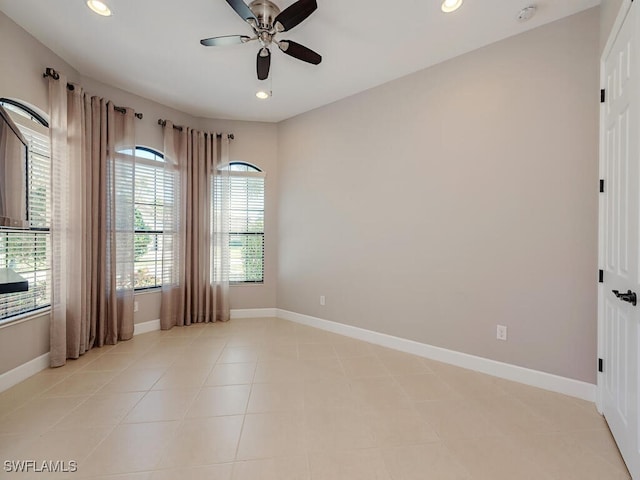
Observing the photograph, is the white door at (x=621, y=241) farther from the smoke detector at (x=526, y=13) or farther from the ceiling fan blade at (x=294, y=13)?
the ceiling fan blade at (x=294, y=13)

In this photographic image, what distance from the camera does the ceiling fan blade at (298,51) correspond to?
2.18 meters

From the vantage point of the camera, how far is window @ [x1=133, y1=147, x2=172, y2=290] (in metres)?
3.67

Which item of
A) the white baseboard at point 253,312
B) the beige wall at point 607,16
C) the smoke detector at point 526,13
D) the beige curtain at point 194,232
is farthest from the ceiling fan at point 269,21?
the white baseboard at point 253,312

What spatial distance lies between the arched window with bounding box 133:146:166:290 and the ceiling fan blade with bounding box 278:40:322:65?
8.13ft

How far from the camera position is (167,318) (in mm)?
3836

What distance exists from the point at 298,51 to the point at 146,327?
3691mm

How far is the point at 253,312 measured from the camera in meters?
4.39

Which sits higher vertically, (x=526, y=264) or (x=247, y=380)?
(x=526, y=264)

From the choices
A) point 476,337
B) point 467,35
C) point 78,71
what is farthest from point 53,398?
point 467,35

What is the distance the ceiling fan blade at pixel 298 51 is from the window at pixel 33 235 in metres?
2.29

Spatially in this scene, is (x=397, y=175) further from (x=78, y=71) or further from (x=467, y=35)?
(x=78, y=71)

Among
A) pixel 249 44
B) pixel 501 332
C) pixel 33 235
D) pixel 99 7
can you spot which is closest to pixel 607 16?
pixel 501 332

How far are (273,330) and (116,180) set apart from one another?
2625 mm

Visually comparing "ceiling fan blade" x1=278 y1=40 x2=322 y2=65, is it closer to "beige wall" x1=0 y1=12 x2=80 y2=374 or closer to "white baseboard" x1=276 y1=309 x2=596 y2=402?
"beige wall" x1=0 y1=12 x2=80 y2=374
